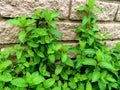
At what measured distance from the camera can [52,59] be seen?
Result: 5.60 feet

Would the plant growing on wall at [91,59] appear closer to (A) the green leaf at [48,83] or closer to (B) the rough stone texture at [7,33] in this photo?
(A) the green leaf at [48,83]

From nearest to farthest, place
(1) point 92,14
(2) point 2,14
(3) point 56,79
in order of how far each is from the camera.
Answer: (2) point 2,14 → (3) point 56,79 → (1) point 92,14

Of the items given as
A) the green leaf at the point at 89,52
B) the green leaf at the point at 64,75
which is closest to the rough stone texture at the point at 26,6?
the green leaf at the point at 89,52

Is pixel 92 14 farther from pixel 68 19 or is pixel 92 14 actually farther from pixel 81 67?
pixel 81 67

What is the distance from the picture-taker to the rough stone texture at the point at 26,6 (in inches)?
63.9

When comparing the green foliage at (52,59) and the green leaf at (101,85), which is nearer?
the green foliage at (52,59)

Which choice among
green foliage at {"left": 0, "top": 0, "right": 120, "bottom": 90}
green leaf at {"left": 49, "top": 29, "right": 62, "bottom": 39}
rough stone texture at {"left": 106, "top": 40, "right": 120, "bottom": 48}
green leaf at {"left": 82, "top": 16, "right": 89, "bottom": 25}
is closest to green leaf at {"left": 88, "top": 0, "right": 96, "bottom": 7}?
green foliage at {"left": 0, "top": 0, "right": 120, "bottom": 90}

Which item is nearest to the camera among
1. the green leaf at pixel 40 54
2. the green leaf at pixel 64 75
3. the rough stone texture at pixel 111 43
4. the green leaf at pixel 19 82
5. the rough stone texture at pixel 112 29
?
the green leaf at pixel 19 82

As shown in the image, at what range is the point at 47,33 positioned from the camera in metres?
1.71

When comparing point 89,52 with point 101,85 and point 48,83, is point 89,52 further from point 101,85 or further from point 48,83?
point 48,83

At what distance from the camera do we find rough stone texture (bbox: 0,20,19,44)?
1667 mm

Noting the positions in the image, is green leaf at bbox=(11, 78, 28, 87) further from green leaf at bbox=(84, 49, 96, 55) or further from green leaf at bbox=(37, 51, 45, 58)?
green leaf at bbox=(84, 49, 96, 55)

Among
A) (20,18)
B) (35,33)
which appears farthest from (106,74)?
(20,18)

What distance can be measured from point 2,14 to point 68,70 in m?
0.70
